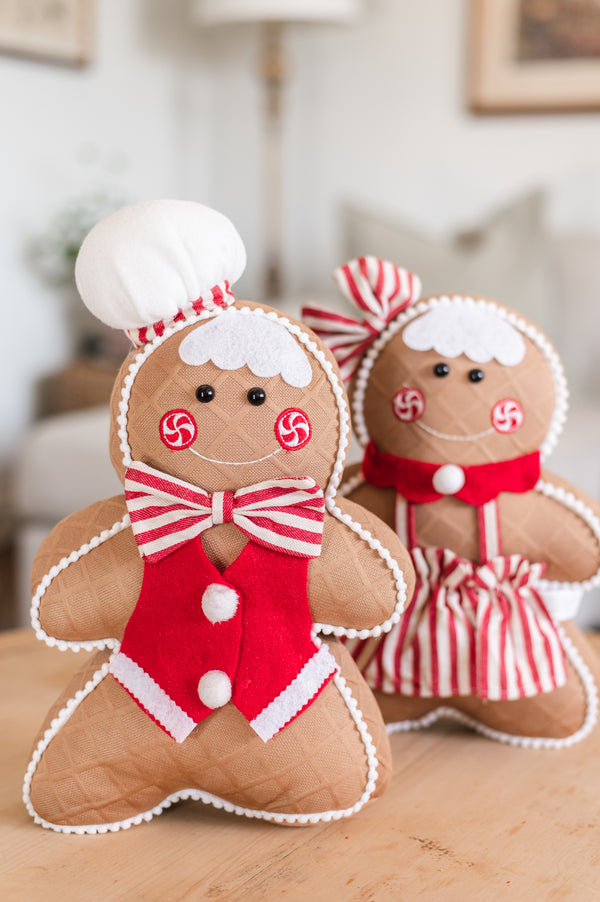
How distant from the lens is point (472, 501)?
655 mm

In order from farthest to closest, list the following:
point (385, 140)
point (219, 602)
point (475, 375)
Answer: point (385, 140)
point (475, 375)
point (219, 602)

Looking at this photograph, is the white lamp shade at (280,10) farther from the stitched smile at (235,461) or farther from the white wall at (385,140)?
the stitched smile at (235,461)

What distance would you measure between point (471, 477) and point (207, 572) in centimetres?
21

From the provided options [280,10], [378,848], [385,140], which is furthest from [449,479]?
[385,140]

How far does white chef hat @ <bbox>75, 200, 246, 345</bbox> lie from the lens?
53 cm

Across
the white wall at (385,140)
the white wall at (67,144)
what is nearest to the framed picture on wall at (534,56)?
the white wall at (385,140)

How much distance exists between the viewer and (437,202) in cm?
225

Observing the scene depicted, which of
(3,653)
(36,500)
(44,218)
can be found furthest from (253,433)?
(44,218)

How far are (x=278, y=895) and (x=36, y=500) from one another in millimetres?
1136

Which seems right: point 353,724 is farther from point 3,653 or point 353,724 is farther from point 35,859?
point 3,653

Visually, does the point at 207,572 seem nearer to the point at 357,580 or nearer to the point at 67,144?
the point at 357,580

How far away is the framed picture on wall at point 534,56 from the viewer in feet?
6.56

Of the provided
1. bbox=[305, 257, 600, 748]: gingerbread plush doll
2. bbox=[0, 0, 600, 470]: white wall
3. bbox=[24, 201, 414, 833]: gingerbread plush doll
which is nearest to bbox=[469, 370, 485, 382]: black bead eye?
bbox=[305, 257, 600, 748]: gingerbread plush doll

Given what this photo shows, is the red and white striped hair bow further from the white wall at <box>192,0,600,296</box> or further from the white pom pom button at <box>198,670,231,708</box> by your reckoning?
the white wall at <box>192,0,600,296</box>
